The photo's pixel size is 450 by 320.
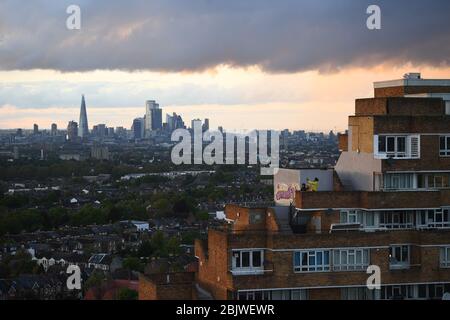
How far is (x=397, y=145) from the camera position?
33.3 m

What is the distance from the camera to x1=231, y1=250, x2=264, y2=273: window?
31.5m

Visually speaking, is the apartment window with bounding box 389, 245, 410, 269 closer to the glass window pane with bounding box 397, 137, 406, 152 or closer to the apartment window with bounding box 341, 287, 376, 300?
the apartment window with bounding box 341, 287, 376, 300

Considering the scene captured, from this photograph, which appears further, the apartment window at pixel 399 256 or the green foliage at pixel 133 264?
the green foliage at pixel 133 264

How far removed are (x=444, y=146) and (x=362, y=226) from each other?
366 cm

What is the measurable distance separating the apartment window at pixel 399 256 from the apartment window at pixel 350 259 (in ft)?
2.70

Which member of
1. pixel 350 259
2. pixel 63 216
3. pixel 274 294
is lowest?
pixel 63 216

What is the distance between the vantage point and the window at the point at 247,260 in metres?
31.5

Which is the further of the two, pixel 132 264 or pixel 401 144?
pixel 132 264

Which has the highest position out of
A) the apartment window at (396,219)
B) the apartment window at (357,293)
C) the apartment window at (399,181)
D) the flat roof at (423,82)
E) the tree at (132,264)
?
the flat roof at (423,82)

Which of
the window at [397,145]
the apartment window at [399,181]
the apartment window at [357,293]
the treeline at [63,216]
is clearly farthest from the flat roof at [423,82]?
the treeline at [63,216]

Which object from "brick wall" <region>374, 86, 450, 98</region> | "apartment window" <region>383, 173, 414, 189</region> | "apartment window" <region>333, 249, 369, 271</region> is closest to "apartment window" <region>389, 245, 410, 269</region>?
"apartment window" <region>333, 249, 369, 271</region>

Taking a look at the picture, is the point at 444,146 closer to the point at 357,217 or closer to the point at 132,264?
the point at 357,217

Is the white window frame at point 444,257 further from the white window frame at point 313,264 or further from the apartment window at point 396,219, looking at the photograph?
the white window frame at point 313,264

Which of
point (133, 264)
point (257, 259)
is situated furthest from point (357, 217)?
point (133, 264)
